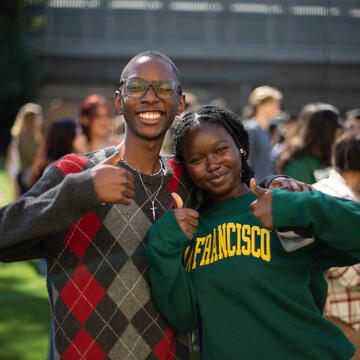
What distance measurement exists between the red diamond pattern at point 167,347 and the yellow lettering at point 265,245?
49 centimetres

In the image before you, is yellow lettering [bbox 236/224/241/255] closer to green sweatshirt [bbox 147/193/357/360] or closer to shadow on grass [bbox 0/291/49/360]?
green sweatshirt [bbox 147/193/357/360]

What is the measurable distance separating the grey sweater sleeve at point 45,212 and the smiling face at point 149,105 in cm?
46

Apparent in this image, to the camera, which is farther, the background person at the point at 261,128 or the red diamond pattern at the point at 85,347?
the background person at the point at 261,128

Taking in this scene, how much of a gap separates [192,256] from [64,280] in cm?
55

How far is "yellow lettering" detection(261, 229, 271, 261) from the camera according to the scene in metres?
2.18

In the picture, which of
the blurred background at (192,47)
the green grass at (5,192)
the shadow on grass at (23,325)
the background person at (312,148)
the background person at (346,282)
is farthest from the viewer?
the blurred background at (192,47)

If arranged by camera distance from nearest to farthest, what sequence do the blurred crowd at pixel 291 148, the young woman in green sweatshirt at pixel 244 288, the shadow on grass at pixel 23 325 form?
the young woman in green sweatshirt at pixel 244 288
the blurred crowd at pixel 291 148
the shadow on grass at pixel 23 325

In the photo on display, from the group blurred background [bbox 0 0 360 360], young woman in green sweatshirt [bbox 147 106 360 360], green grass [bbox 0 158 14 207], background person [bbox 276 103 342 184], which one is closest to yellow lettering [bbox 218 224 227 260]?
young woman in green sweatshirt [bbox 147 106 360 360]

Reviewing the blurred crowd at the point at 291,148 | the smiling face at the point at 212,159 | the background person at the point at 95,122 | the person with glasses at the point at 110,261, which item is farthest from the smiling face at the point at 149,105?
the background person at the point at 95,122

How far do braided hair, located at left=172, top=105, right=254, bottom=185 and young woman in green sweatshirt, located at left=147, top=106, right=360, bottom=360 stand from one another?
242 millimetres

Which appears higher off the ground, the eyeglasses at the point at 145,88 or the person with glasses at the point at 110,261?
the eyeglasses at the point at 145,88

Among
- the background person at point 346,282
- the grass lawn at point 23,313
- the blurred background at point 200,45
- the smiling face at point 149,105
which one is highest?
the blurred background at point 200,45

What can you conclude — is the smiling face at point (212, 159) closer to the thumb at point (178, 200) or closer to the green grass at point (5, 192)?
the thumb at point (178, 200)

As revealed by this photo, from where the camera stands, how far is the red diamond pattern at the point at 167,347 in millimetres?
2156
